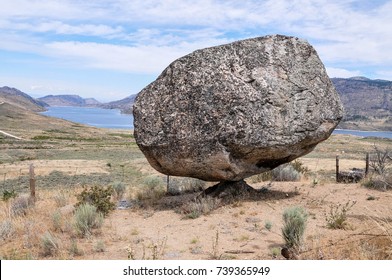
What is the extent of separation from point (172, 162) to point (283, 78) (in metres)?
3.65

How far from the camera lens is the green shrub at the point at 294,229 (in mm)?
7457

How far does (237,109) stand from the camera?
10086 millimetres

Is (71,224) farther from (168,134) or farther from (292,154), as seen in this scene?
(292,154)

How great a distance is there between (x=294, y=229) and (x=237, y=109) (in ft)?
11.6

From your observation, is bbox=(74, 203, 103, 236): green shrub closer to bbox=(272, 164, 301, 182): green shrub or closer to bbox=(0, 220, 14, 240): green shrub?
bbox=(0, 220, 14, 240): green shrub

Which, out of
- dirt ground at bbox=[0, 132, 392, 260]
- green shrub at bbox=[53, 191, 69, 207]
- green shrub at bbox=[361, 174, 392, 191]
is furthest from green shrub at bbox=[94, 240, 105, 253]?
green shrub at bbox=[361, 174, 392, 191]

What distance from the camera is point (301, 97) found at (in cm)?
1051

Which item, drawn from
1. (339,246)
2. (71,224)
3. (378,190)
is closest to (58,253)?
(71,224)

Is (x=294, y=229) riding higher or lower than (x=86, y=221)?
higher

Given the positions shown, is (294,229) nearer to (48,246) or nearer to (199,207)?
(199,207)

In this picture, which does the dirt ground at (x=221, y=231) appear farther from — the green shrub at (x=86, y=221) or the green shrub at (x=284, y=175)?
the green shrub at (x=284, y=175)

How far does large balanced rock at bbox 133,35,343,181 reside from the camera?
1015cm

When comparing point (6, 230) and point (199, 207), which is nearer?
point (6, 230)

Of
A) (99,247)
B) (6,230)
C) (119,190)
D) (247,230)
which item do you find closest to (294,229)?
(247,230)
